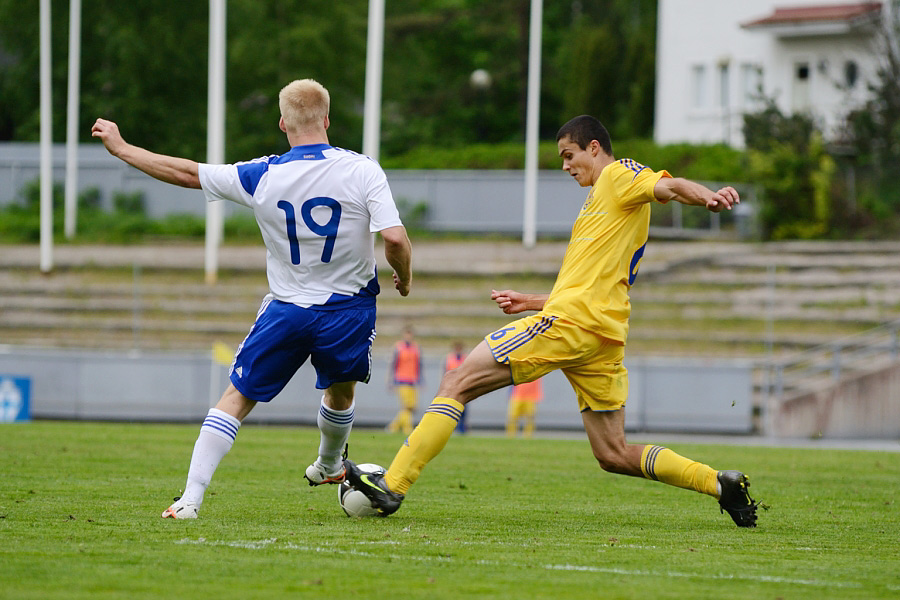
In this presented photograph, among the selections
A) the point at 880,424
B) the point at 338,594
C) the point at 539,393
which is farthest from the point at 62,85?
the point at 338,594

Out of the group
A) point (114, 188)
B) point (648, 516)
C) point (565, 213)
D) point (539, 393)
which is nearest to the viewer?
point (648, 516)

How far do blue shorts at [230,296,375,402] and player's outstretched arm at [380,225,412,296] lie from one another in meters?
0.29

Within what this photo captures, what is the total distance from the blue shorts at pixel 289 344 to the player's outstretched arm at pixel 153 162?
0.80m

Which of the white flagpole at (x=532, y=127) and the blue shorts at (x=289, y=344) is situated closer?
the blue shorts at (x=289, y=344)

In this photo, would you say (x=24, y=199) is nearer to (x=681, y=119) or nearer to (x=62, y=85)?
(x=62, y=85)

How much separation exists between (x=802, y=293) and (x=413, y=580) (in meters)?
21.9

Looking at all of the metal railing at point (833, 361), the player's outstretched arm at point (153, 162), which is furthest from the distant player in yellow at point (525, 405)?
the player's outstretched arm at point (153, 162)

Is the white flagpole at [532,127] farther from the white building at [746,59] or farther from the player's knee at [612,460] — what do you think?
the player's knee at [612,460]

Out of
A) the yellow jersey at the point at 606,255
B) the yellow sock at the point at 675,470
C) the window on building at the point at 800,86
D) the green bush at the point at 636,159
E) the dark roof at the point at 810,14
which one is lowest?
the yellow sock at the point at 675,470

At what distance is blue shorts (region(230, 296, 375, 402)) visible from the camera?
251 inches

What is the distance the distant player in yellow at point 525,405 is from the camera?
21.1m

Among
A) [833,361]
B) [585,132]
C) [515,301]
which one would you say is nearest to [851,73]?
[833,361]

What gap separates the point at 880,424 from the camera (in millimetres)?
21922

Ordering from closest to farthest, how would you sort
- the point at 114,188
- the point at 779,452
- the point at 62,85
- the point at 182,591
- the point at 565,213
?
the point at 182,591 → the point at 779,452 → the point at 565,213 → the point at 114,188 → the point at 62,85
